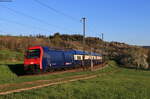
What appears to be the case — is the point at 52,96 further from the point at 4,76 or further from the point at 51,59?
the point at 51,59

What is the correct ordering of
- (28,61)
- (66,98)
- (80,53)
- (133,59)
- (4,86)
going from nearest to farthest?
(66,98) → (4,86) → (28,61) → (80,53) → (133,59)

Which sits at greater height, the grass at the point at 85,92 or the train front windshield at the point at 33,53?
the train front windshield at the point at 33,53

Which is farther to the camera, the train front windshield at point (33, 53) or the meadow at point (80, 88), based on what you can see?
the train front windshield at point (33, 53)

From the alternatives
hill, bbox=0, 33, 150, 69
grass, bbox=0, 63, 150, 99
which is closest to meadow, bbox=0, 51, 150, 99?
grass, bbox=0, 63, 150, 99

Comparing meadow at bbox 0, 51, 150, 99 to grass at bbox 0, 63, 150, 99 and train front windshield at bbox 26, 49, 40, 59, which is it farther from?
train front windshield at bbox 26, 49, 40, 59

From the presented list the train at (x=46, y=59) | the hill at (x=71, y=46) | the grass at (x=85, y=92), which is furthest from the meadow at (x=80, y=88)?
the hill at (x=71, y=46)

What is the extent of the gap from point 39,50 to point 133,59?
226 feet

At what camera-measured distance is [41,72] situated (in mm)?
32750

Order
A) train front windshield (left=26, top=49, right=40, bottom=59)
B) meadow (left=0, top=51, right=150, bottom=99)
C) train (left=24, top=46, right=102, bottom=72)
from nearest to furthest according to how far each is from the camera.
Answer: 1. meadow (left=0, top=51, right=150, bottom=99)
2. train (left=24, top=46, right=102, bottom=72)
3. train front windshield (left=26, top=49, right=40, bottom=59)

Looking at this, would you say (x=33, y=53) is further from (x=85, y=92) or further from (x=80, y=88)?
(x=85, y=92)

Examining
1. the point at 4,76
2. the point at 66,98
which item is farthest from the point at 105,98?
the point at 4,76

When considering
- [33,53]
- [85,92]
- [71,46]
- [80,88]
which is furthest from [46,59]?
[71,46]

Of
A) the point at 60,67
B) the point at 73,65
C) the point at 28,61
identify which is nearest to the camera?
the point at 28,61

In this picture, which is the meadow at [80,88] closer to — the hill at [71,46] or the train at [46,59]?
the train at [46,59]
